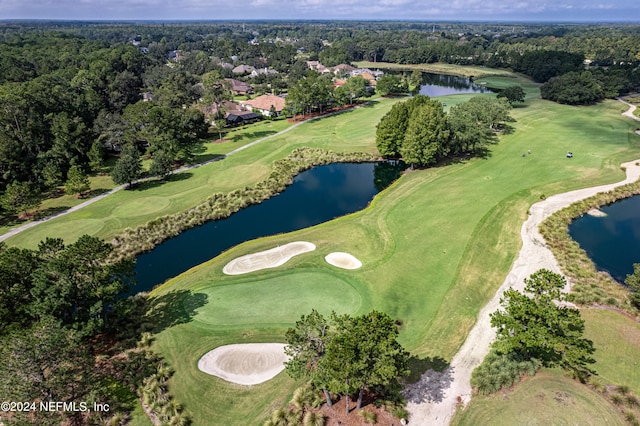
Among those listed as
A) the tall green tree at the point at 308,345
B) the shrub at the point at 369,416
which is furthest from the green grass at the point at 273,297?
the shrub at the point at 369,416

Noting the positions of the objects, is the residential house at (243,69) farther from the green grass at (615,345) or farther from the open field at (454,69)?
the green grass at (615,345)

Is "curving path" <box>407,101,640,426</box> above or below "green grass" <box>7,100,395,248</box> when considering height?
below

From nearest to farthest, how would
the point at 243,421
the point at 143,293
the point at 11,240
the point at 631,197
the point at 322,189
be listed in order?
the point at 243,421 → the point at 143,293 → the point at 11,240 → the point at 631,197 → the point at 322,189

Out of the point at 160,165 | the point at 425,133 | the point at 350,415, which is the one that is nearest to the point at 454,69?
the point at 425,133

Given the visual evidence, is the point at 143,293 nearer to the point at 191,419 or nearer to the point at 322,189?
the point at 191,419

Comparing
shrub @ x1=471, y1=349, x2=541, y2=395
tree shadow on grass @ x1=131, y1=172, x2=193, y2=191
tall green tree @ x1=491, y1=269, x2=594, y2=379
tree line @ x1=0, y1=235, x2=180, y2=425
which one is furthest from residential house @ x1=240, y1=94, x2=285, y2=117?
shrub @ x1=471, y1=349, x2=541, y2=395

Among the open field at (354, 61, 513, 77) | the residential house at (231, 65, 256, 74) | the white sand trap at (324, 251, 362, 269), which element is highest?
the residential house at (231, 65, 256, 74)

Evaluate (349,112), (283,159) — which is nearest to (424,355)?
(283,159)

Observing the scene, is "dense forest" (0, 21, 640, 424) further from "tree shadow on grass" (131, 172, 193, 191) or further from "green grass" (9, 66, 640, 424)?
"green grass" (9, 66, 640, 424)
